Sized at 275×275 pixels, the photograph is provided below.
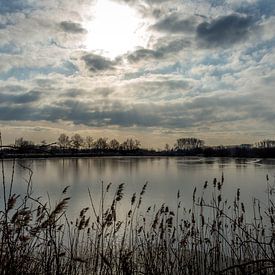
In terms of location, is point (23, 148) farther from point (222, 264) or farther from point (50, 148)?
point (222, 264)

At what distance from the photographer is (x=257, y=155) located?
329 feet

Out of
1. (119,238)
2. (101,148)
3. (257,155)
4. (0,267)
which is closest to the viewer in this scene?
(0,267)

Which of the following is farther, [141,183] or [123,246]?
[141,183]

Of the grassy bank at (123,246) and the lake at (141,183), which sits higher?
the grassy bank at (123,246)

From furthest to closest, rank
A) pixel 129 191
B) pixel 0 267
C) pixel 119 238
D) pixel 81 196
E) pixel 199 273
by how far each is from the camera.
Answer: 1. pixel 129 191
2. pixel 81 196
3. pixel 119 238
4. pixel 199 273
5. pixel 0 267

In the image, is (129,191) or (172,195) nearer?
(172,195)

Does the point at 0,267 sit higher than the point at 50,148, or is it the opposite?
the point at 50,148

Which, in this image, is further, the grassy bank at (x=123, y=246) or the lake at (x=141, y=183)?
the lake at (x=141, y=183)

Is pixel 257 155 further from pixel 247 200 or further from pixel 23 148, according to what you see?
pixel 23 148

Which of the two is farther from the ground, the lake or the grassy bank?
the grassy bank

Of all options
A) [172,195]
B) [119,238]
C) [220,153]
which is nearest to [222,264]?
[119,238]

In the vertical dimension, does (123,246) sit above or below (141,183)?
above

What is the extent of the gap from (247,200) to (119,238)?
9042mm

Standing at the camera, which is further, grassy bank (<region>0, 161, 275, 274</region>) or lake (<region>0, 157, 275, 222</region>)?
lake (<region>0, 157, 275, 222</region>)
